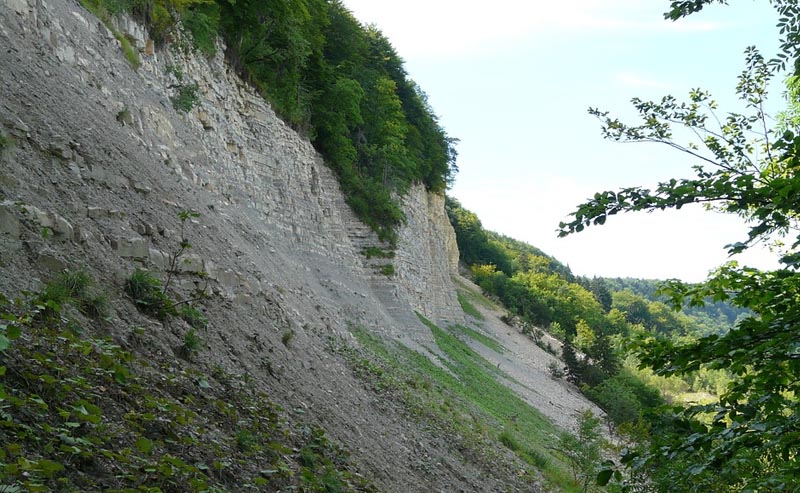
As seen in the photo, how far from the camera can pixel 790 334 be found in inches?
155

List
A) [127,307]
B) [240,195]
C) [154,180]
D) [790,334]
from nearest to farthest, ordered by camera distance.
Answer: [790,334] → [127,307] → [154,180] → [240,195]

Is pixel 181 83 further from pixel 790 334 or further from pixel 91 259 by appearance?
pixel 790 334

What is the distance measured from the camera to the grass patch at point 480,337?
40325 mm

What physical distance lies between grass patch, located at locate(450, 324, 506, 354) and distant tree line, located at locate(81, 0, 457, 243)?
31.9 ft

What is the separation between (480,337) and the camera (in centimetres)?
4291

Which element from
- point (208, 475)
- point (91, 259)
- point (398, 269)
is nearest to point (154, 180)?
point (91, 259)

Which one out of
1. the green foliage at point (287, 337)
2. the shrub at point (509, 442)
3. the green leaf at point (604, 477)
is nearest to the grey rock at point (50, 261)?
the green foliage at point (287, 337)

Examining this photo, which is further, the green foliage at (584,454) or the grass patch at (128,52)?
the green foliage at (584,454)

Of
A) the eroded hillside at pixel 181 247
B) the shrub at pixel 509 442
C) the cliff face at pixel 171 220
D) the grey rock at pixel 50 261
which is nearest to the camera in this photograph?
the grey rock at pixel 50 261

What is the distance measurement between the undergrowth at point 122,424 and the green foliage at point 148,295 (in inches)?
31.8

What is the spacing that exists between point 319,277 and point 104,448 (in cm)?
1672

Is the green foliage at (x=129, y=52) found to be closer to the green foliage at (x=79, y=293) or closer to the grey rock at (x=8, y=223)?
the grey rock at (x=8, y=223)

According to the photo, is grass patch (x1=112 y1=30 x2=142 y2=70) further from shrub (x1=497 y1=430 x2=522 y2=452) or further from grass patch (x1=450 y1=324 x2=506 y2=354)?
grass patch (x1=450 y1=324 x2=506 y2=354)

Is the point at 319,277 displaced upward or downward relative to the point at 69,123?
downward
